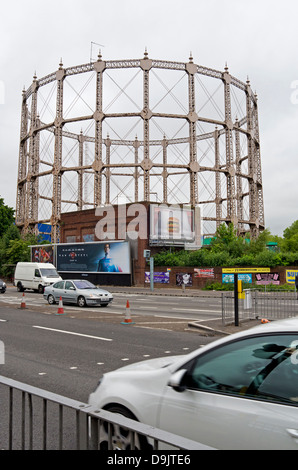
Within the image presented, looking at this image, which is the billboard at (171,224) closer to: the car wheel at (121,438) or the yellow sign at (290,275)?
the yellow sign at (290,275)

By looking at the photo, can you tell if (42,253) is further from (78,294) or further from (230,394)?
(230,394)

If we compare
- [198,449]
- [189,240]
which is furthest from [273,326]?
[189,240]

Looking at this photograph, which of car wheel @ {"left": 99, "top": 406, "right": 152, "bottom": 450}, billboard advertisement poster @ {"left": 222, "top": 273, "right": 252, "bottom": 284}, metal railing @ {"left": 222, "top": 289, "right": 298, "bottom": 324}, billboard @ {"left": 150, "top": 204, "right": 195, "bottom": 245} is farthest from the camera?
billboard @ {"left": 150, "top": 204, "right": 195, "bottom": 245}

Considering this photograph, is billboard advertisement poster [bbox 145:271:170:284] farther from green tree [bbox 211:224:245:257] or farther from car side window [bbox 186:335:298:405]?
car side window [bbox 186:335:298:405]

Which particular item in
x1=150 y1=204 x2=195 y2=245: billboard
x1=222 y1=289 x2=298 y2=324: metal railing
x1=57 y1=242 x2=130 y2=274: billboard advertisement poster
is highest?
x1=150 y1=204 x2=195 y2=245: billboard

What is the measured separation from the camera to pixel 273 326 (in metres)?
3.13

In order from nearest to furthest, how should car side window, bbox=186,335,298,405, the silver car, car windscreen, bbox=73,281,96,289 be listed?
car side window, bbox=186,335,298,405 < the silver car < car windscreen, bbox=73,281,96,289

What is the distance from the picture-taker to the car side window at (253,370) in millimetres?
2912

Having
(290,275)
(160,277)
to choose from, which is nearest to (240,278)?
(290,275)

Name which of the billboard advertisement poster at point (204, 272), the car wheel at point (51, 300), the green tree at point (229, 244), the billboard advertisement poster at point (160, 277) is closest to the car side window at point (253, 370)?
the car wheel at point (51, 300)

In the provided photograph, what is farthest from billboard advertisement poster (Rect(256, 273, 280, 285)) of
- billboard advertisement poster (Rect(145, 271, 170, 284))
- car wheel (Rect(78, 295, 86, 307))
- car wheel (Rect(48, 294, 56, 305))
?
car wheel (Rect(48, 294, 56, 305))

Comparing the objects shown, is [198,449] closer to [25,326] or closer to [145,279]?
[25,326]

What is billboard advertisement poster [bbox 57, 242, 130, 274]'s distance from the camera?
4153 cm

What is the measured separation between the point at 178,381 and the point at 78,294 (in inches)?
676
